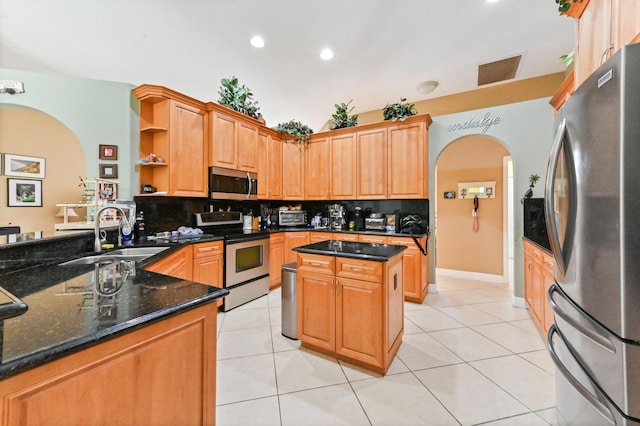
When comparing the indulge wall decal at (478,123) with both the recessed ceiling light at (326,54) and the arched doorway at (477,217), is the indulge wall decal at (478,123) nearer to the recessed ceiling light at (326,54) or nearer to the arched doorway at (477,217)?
the arched doorway at (477,217)

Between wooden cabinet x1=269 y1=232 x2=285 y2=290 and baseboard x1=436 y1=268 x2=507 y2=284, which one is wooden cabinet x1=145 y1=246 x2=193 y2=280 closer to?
wooden cabinet x1=269 y1=232 x2=285 y2=290

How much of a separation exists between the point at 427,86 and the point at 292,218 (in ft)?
10.4

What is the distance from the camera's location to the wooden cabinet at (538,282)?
2.21 metres

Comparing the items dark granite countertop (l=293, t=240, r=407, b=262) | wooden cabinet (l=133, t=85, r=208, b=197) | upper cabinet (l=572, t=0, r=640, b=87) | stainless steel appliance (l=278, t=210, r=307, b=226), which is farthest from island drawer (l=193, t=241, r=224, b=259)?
upper cabinet (l=572, t=0, r=640, b=87)

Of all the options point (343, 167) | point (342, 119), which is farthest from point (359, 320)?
point (342, 119)

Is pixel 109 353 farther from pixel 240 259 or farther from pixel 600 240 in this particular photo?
pixel 240 259

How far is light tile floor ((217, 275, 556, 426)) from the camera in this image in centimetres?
158

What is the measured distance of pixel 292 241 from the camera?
4199 millimetres

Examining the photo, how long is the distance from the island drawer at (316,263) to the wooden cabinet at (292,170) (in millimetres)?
2569

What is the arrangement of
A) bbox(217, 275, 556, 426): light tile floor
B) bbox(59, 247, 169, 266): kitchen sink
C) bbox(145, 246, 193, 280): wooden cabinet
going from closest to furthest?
bbox(217, 275, 556, 426): light tile floor
bbox(59, 247, 169, 266): kitchen sink
bbox(145, 246, 193, 280): wooden cabinet

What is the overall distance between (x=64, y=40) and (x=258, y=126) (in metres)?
2.31

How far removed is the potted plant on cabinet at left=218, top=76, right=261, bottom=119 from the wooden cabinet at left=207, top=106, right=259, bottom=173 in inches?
6.0

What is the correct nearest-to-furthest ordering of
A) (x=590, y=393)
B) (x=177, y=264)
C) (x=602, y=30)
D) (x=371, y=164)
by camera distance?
(x=590, y=393) < (x=602, y=30) < (x=177, y=264) < (x=371, y=164)

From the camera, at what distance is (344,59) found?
329 cm
